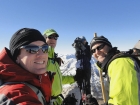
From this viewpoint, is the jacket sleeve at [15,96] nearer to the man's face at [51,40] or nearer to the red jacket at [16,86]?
the red jacket at [16,86]

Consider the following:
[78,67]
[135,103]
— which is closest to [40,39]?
[135,103]

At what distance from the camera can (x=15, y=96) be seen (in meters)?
1.52

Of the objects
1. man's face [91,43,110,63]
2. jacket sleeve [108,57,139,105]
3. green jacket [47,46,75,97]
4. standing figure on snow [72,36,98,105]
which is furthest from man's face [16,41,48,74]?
standing figure on snow [72,36,98,105]

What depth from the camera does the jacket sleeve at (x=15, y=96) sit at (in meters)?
1.48

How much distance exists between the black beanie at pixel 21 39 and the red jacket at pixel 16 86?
3.7 inches

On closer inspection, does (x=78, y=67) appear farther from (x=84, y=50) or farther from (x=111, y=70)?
(x=111, y=70)

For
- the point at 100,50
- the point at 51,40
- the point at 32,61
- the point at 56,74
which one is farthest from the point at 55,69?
the point at 32,61

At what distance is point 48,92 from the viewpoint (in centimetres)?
236

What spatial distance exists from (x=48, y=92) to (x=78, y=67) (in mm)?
5096

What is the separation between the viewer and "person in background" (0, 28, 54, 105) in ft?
5.34

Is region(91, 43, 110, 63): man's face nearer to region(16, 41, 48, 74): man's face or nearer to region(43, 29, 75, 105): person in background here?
region(43, 29, 75, 105): person in background

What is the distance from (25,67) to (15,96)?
2.03 ft

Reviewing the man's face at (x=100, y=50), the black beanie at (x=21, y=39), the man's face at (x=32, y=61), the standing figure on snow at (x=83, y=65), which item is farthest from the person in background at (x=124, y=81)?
the standing figure on snow at (x=83, y=65)

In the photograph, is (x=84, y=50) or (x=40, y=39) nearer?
(x=40, y=39)
